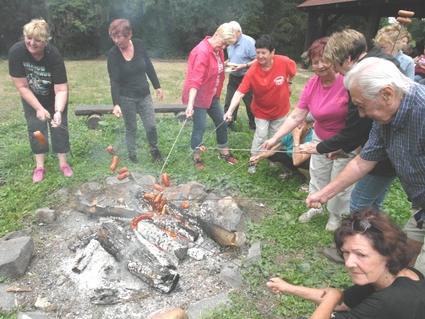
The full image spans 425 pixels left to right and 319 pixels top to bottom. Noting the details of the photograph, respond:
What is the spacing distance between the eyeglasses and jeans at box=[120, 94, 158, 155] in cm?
368

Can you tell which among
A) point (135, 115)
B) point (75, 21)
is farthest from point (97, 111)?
point (75, 21)

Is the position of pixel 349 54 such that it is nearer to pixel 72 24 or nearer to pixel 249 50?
pixel 249 50

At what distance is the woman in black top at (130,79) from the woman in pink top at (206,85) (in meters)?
0.52

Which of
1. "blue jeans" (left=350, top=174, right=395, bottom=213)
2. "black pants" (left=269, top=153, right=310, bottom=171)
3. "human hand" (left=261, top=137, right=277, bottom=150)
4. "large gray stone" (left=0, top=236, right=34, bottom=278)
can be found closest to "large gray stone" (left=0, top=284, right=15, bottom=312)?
"large gray stone" (left=0, top=236, right=34, bottom=278)

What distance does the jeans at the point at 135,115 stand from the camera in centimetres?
501

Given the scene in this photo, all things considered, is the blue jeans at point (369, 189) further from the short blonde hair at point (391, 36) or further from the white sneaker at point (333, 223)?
the short blonde hair at point (391, 36)

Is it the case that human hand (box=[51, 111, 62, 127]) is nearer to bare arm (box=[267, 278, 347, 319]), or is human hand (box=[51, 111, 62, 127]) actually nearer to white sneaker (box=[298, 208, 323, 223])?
white sneaker (box=[298, 208, 323, 223])

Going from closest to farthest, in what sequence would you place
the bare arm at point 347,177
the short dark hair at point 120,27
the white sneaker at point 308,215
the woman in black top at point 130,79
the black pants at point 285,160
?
the bare arm at point 347,177, the white sneaker at point 308,215, the short dark hair at point 120,27, the woman in black top at point 130,79, the black pants at point 285,160

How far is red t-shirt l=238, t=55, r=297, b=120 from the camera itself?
15.2 feet

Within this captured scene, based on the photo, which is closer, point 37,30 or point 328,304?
point 328,304

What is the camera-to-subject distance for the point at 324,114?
11.1 feet

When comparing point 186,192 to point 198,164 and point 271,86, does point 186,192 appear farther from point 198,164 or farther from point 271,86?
point 271,86

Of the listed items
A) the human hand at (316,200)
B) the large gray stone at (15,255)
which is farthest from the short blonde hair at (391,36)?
the large gray stone at (15,255)

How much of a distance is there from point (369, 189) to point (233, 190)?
71.5 inches
